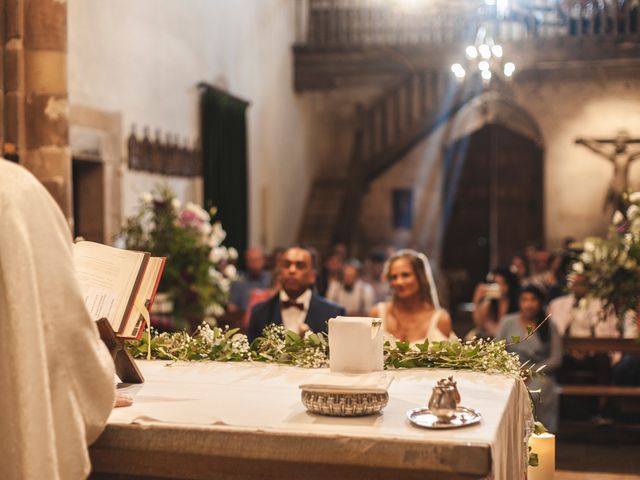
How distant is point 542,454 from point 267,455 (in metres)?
1.30

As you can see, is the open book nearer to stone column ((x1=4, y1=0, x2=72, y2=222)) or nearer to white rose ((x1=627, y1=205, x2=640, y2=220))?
stone column ((x1=4, y1=0, x2=72, y2=222))

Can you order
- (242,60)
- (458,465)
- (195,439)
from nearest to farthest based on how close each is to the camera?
(458,465) → (195,439) → (242,60)

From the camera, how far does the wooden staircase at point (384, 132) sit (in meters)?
14.9

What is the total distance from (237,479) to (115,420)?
338mm

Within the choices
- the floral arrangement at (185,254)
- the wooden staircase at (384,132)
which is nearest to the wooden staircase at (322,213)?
the wooden staircase at (384,132)

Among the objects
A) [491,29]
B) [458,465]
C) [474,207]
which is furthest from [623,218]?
[474,207]

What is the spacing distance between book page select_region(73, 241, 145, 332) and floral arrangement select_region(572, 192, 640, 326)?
471 centimetres

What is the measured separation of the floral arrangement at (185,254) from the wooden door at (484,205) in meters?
8.51

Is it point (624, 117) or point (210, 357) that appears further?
point (624, 117)

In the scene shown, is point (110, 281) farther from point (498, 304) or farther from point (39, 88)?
point (498, 304)

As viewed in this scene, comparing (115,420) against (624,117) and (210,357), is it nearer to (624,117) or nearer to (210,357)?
(210,357)

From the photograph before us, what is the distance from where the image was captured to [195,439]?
2.48m

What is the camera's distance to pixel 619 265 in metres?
6.99

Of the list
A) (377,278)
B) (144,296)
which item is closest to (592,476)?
(144,296)
